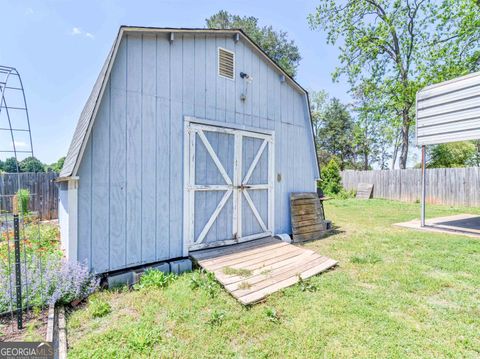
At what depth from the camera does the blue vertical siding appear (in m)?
3.30

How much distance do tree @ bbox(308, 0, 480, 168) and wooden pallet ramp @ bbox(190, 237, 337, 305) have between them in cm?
1705

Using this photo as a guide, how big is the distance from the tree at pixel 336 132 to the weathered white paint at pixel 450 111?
20522mm

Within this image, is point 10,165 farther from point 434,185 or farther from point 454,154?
point 454,154

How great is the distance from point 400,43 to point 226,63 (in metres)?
18.2

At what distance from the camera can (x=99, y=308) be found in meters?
2.75

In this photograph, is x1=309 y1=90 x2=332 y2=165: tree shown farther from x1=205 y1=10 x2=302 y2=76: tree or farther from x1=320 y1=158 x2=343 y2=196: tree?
x1=320 y1=158 x2=343 y2=196: tree

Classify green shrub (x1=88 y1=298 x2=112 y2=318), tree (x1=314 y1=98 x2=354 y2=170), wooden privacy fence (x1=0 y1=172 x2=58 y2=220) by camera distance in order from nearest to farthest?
green shrub (x1=88 y1=298 x2=112 y2=318) < wooden privacy fence (x1=0 y1=172 x2=58 y2=220) < tree (x1=314 y1=98 x2=354 y2=170)

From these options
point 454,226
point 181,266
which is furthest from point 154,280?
point 454,226

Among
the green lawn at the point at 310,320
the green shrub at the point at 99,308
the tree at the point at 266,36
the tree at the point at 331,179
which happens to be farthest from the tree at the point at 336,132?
the green shrub at the point at 99,308

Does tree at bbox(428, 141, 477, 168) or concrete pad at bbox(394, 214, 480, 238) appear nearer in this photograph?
concrete pad at bbox(394, 214, 480, 238)

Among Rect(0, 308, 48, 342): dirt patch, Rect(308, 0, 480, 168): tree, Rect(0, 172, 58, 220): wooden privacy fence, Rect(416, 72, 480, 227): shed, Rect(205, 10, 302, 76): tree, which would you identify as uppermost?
Rect(205, 10, 302, 76): tree

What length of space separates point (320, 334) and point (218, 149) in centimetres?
331

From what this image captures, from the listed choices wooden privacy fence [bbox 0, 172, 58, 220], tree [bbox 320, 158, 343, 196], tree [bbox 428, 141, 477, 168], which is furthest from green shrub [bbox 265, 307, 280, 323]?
tree [bbox 428, 141, 477, 168]

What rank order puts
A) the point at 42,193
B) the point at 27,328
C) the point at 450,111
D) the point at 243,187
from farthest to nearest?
the point at 42,193 → the point at 450,111 → the point at 243,187 → the point at 27,328
